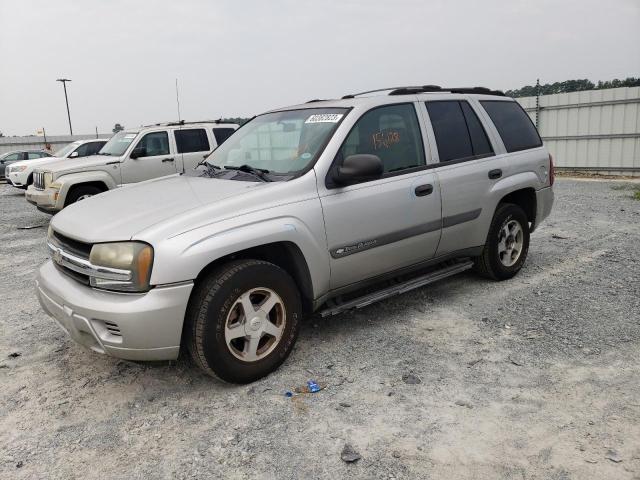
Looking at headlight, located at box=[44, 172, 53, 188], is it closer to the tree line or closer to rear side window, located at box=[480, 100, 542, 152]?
rear side window, located at box=[480, 100, 542, 152]

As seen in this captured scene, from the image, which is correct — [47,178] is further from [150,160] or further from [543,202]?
[543,202]

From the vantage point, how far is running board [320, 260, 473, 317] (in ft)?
12.4

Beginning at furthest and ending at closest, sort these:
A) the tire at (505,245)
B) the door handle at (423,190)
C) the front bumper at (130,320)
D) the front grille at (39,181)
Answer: the front grille at (39,181) → the tire at (505,245) → the door handle at (423,190) → the front bumper at (130,320)

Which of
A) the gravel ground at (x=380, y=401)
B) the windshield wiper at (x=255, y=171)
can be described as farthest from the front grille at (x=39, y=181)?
the windshield wiper at (x=255, y=171)

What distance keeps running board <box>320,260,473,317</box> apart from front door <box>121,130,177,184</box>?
6.55 meters

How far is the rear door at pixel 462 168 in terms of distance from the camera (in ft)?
14.3

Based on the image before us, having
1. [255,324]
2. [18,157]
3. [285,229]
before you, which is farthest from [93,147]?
[255,324]

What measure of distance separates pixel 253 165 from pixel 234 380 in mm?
1613

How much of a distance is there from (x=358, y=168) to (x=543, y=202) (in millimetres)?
2785

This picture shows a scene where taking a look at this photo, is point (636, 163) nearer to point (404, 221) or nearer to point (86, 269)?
point (404, 221)

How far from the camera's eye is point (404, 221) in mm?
4004

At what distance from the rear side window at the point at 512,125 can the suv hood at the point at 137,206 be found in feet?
8.59

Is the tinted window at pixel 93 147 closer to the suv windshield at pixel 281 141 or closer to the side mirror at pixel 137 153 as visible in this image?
the side mirror at pixel 137 153

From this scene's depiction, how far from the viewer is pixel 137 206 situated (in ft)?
11.4
